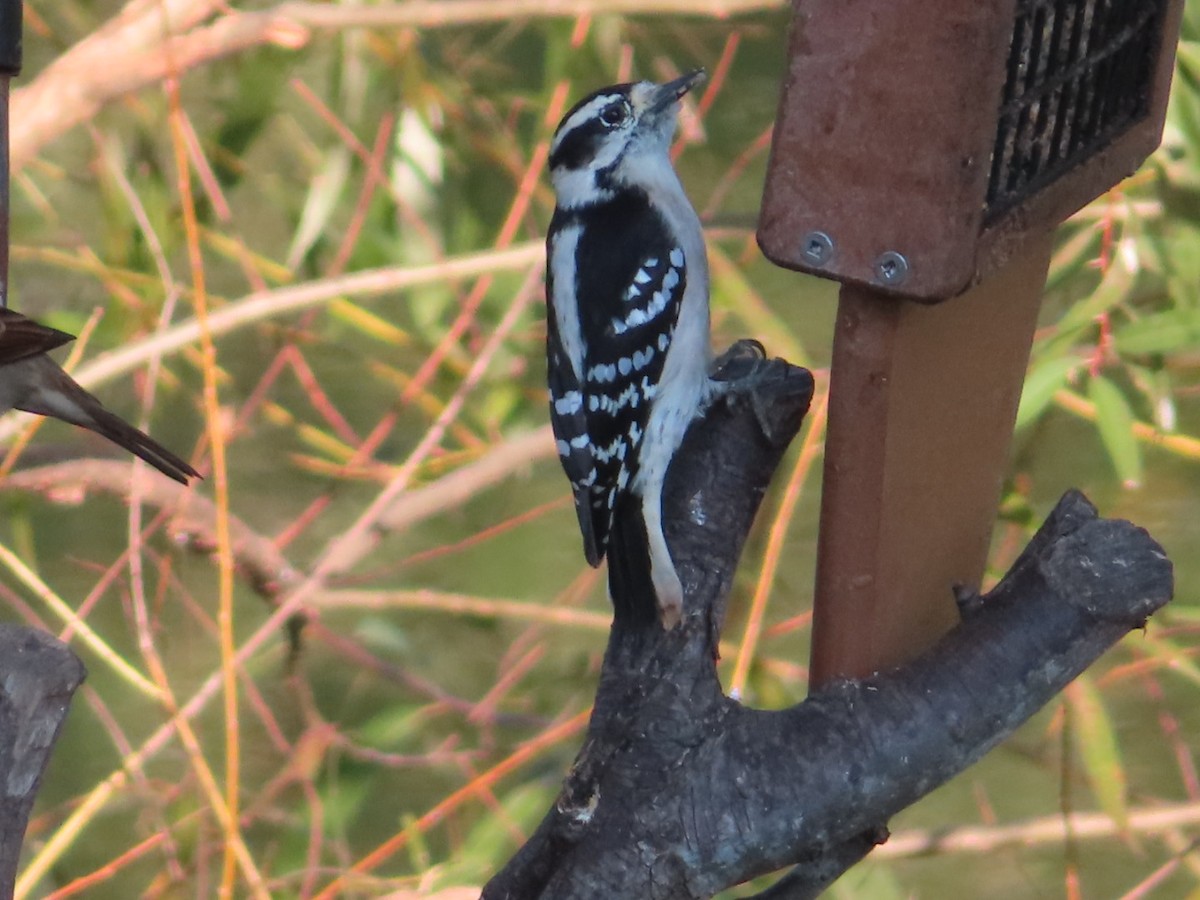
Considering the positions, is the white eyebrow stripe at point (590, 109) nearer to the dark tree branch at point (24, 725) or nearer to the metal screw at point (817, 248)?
the metal screw at point (817, 248)

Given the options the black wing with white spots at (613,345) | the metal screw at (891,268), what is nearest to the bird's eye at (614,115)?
the black wing with white spots at (613,345)

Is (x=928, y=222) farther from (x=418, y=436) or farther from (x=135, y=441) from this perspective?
(x=418, y=436)

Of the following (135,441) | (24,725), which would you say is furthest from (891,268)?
(135,441)

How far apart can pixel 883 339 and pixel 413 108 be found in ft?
5.11

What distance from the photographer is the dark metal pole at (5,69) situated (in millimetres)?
1725

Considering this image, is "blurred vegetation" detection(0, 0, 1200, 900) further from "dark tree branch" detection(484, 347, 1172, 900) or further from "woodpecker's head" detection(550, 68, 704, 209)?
"dark tree branch" detection(484, 347, 1172, 900)

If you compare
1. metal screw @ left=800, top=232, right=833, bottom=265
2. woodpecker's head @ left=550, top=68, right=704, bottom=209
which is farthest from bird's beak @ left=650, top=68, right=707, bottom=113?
metal screw @ left=800, top=232, right=833, bottom=265

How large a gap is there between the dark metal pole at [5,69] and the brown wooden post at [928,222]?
2.77ft

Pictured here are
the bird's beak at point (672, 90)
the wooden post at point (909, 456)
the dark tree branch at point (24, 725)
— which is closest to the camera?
the dark tree branch at point (24, 725)

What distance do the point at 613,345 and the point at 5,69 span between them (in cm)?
84

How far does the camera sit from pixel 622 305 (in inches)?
85.9

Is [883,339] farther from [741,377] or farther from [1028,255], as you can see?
[741,377]

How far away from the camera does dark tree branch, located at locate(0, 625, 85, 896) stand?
4.34ft

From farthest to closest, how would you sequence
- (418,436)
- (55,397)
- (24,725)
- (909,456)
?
(418,436)
(55,397)
(909,456)
(24,725)
